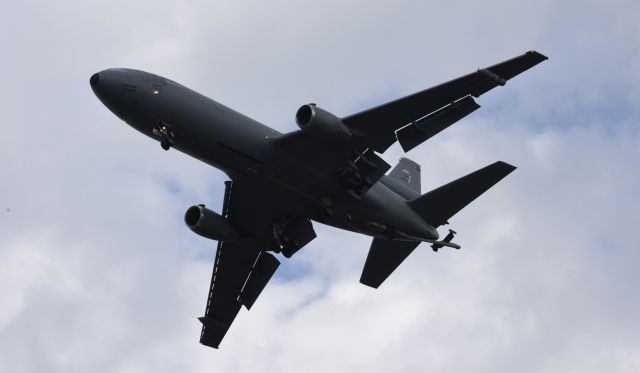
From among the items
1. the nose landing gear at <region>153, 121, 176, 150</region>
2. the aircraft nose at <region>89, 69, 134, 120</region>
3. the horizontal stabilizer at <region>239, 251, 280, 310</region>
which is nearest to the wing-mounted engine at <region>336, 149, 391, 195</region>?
the nose landing gear at <region>153, 121, 176, 150</region>

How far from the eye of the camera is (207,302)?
57906 millimetres

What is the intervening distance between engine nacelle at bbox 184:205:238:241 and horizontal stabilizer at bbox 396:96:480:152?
10600 millimetres

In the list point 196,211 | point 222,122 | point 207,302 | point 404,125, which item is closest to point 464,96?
point 404,125

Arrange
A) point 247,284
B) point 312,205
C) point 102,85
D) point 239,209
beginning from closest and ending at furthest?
point 102,85 < point 312,205 < point 239,209 < point 247,284

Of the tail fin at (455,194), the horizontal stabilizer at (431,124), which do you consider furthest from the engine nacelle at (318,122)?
the tail fin at (455,194)

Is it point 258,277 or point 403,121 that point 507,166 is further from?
point 258,277

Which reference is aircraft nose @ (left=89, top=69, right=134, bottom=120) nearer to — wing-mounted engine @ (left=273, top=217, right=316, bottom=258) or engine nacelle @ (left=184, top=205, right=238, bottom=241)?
engine nacelle @ (left=184, top=205, right=238, bottom=241)

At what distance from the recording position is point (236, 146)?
45.8 meters

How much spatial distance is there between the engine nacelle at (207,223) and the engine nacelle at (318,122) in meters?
8.63

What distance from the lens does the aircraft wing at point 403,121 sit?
45.5m

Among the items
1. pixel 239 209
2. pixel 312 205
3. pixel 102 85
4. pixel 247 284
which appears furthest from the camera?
pixel 247 284

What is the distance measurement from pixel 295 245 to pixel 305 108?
1000 centimetres

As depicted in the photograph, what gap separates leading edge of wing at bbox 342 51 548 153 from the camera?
Answer: 45.0 m

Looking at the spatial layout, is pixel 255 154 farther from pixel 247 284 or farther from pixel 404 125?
pixel 247 284
